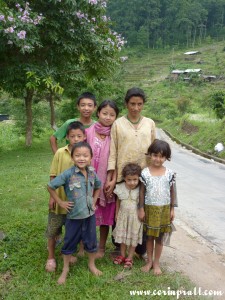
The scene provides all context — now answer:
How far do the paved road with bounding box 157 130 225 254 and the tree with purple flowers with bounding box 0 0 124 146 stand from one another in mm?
2969

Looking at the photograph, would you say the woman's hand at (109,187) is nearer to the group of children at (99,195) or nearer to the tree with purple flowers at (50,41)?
the group of children at (99,195)

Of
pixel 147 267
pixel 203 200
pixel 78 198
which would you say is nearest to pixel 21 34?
pixel 78 198

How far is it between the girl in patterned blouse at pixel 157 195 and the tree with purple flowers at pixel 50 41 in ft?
3.71

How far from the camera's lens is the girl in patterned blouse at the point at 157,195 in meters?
3.20

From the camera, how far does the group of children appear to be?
3033 mm

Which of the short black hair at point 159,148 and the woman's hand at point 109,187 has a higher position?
the short black hair at point 159,148

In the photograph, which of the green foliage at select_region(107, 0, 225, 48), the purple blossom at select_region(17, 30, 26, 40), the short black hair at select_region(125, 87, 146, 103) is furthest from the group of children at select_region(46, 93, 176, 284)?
the green foliage at select_region(107, 0, 225, 48)

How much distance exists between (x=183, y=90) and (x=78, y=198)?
146ft

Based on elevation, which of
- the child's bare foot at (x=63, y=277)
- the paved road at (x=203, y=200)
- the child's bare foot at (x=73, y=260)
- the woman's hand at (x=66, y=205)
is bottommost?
the paved road at (x=203, y=200)

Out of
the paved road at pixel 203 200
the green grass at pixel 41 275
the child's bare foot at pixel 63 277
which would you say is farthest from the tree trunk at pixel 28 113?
the child's bare foot at pixel 63 277

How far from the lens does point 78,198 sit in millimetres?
3018

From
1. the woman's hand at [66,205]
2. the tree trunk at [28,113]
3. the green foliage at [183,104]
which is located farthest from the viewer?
the green foliage at [183,104]

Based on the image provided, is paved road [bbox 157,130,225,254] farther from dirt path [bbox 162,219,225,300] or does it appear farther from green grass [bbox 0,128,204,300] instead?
green grass [bbox 0,128,204,300]

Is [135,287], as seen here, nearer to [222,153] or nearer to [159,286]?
[159,286]
